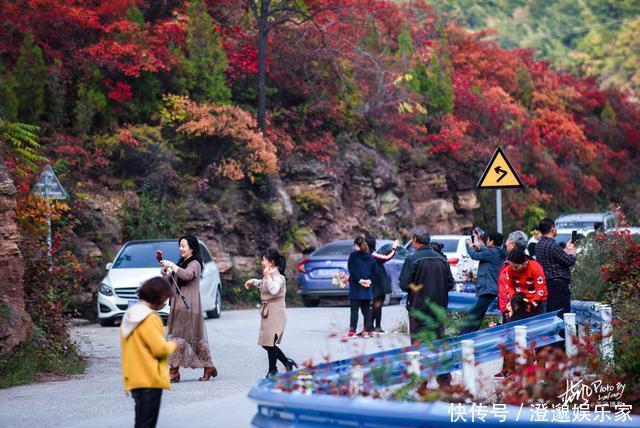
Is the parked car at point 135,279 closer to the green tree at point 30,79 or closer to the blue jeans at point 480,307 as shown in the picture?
the green tree at point 30,79

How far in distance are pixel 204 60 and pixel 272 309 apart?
64.1ft

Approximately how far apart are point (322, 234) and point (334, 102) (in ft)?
15.2

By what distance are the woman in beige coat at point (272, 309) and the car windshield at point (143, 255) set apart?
9.50 meters

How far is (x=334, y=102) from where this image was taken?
3559 centimetres

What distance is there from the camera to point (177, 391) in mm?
12312

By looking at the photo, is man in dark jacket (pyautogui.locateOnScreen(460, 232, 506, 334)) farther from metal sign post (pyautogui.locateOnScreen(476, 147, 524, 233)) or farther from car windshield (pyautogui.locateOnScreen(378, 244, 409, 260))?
car windshield (pyautogui.locateOnScreen(378, 244, 409, 260))

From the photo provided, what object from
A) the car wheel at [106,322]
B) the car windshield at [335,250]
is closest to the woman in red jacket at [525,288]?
the car wheel at [106,322]

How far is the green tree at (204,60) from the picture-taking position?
31031 millimetres

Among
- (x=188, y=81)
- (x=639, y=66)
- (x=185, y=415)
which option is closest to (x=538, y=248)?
(x=185, y=415)

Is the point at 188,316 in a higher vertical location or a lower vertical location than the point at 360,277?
lower

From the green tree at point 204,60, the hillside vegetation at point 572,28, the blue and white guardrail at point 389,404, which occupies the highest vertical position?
the hillside vegetation at point 572,28

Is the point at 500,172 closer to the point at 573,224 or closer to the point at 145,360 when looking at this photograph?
the point at 145,360

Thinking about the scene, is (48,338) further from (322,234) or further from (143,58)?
(322,234)

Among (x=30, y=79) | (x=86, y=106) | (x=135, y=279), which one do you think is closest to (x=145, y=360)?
(x=135, y=279)
